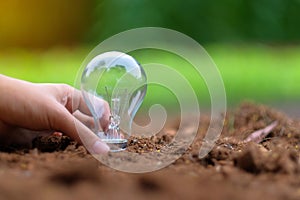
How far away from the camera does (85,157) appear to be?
2.60m

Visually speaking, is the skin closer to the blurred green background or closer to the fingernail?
the fingernail

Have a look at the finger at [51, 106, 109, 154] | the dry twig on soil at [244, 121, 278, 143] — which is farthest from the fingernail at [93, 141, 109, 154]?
the dry twig on soil at [244, 121, 278, 143]

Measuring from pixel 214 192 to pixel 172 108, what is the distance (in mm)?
5095

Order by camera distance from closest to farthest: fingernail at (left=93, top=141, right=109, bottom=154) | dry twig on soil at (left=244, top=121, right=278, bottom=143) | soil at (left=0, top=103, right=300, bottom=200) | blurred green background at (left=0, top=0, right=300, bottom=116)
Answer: soil at (left=0, top=103, right=300, bottom=200), fingernail at (left=93, top=141, right=109, bottom=154), dry twig on soil at (left=244, top=121, right=278, bottom=143), blurred green background at (left=0, top=0, right=300, bottom=116)

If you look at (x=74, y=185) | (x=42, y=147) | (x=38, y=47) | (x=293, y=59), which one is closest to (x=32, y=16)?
(x=38, y=47)

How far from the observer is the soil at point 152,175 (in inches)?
69.2

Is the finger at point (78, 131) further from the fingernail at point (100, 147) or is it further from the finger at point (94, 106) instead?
the finger at point (94, 106)

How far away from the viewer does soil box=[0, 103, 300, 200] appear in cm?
176

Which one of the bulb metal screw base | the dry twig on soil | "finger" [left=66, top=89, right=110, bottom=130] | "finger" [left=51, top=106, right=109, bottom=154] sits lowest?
the dry twig on soil

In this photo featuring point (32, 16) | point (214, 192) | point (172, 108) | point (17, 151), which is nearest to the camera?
point (214, 192)

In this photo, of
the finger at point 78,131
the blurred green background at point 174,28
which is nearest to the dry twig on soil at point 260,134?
the finger at point 78,131

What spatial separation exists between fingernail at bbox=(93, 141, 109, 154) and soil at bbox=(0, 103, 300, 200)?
1.8 inches

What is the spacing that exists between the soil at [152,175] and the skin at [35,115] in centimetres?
6

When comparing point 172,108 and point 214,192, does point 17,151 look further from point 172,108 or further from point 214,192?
point 172,108
